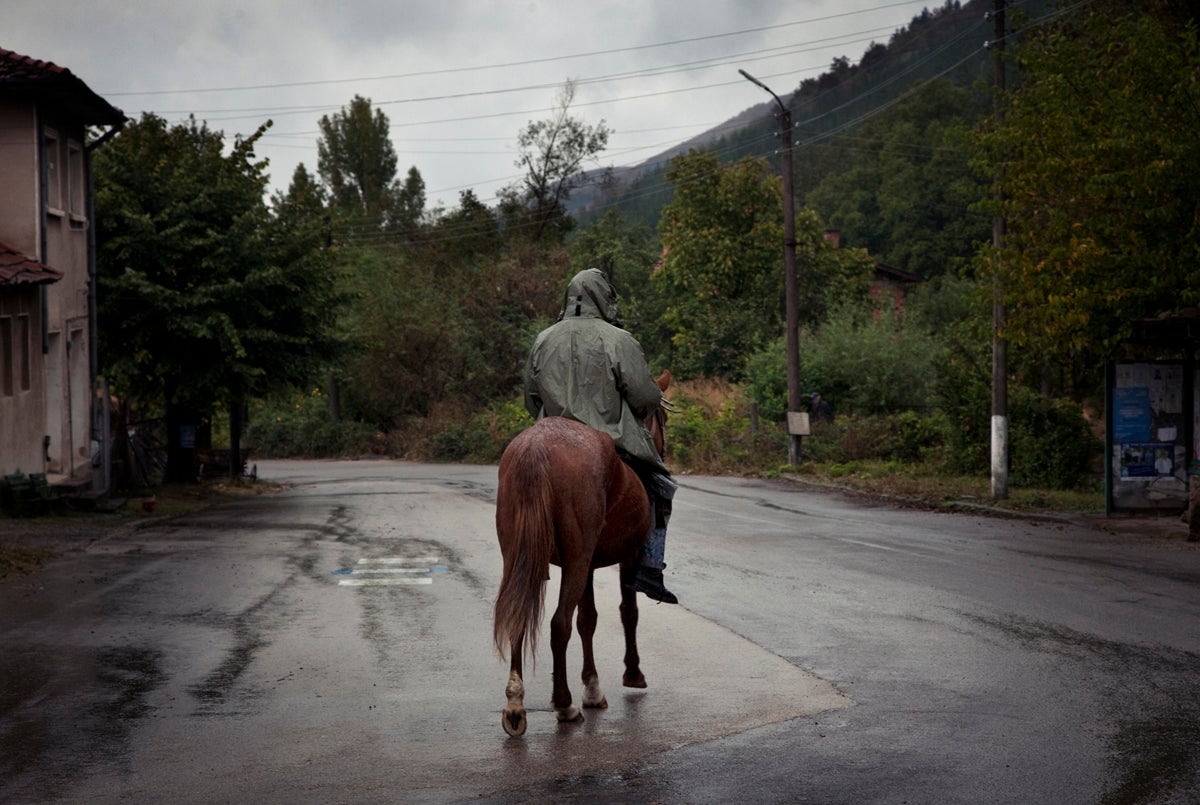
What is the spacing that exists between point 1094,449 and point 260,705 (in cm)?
2211

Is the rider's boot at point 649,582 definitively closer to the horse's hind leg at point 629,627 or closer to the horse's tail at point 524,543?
the horse's hind leg at point 629,627

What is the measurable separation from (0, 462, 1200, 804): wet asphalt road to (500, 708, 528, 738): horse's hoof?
105mm

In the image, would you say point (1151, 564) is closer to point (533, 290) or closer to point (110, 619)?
A: point (110, 619)

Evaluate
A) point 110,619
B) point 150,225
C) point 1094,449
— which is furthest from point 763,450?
point 110,619

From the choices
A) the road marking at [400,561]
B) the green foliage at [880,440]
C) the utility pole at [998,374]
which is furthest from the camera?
the green foliage at [880,440]

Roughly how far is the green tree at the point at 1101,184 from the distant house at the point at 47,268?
14.6 meters

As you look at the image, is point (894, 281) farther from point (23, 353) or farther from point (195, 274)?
point (23, 353)

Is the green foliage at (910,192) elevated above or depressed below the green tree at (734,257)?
above

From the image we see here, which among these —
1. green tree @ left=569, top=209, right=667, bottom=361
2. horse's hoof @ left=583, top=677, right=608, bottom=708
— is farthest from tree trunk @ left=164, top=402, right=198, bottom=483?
green tree @ left=569, top=209, right=667, bottom=361

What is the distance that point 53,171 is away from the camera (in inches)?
953

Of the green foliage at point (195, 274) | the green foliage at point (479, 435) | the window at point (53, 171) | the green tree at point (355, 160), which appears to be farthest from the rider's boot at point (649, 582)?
the green tree at point (355, 160)

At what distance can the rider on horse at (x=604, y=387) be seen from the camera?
780 centimetres

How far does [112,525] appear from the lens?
20.5m

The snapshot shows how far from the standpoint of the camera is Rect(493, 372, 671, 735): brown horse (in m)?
6.96
